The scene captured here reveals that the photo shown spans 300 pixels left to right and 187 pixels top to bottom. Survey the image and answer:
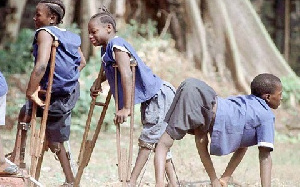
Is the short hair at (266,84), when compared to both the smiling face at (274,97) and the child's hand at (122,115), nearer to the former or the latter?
the smiling face at (274,97)

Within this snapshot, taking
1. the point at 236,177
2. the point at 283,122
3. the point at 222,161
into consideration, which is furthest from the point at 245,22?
the point at 236,177

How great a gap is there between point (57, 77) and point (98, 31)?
507 millimetres

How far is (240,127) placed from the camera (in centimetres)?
528

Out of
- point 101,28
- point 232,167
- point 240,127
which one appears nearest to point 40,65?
point 101,28

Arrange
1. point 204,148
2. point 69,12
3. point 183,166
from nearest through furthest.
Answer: point 204,148
point 183,166
point 69,12

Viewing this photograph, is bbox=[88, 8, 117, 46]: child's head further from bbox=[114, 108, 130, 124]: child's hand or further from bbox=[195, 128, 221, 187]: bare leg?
bbox=[195, 128, 221, 187]: bare leg

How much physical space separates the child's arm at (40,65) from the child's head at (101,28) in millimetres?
374

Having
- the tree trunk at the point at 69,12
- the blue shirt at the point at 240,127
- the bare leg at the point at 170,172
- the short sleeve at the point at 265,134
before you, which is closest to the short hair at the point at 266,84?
the blue shirt at the point at 240,127

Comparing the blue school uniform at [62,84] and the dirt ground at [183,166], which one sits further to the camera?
the dirt ground at [183,166]

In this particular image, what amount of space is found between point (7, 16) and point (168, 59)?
9.41ft

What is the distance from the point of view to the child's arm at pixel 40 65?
530cm

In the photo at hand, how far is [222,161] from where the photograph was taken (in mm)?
8219

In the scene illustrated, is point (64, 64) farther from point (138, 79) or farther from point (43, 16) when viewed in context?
point (138, 79)

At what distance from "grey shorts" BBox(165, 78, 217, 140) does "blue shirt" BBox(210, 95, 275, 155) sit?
10 centimetres
